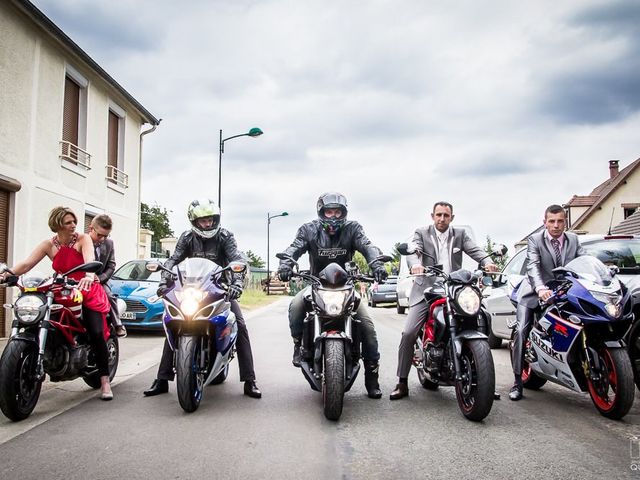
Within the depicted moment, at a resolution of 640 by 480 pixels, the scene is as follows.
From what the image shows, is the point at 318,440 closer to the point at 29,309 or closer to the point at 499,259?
the point at 29,309

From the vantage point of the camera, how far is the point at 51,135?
1264 centimetres

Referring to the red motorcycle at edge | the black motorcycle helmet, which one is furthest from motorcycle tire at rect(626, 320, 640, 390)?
the red motorcycle at edge

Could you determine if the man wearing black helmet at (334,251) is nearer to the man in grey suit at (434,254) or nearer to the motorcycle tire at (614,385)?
the man in grey suit at (434,254)

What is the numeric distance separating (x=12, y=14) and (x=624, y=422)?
1280cm

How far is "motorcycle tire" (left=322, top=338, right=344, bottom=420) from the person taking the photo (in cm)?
432

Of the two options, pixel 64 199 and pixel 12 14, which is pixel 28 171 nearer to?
pixel 64 199

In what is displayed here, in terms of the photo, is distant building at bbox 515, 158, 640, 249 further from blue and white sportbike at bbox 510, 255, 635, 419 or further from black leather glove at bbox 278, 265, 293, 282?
black leather glove at bbox 278, 265, 293, 282

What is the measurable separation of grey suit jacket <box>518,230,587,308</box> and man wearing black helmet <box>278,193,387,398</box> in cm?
154

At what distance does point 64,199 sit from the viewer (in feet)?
43.2

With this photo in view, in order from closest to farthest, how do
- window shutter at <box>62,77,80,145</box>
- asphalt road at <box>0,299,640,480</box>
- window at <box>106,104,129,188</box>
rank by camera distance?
asphalt road at <box>0,299,640,480</box>, window shutter at <box>62,77,80,145</box>, window at <box>106,104,129,188</box>

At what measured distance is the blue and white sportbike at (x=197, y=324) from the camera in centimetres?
452

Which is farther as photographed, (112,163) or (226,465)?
(112,163)

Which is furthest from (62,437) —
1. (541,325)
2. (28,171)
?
(28,171)

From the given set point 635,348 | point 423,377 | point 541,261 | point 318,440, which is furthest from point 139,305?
point 635,348
